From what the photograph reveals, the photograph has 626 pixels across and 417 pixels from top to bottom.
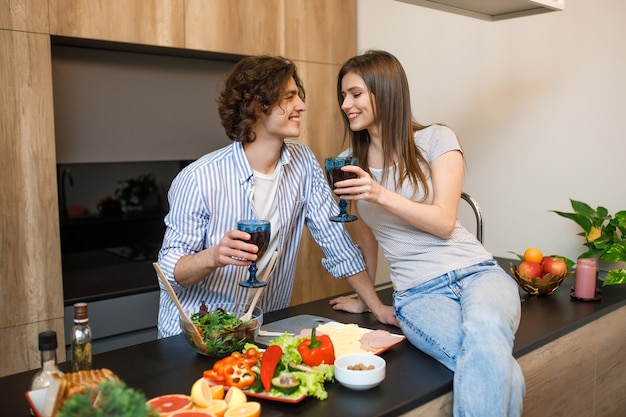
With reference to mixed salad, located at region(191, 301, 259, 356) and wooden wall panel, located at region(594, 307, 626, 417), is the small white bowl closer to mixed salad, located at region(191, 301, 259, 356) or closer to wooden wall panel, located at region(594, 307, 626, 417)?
mixed salad, located at region(191, 301, 259, 356)

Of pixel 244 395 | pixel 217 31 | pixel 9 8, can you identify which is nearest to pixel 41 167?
pixel 9 8

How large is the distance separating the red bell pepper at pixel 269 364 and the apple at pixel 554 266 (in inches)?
50.7

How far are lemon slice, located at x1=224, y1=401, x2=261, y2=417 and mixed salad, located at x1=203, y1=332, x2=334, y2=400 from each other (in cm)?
9

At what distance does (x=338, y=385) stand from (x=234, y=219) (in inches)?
30.9

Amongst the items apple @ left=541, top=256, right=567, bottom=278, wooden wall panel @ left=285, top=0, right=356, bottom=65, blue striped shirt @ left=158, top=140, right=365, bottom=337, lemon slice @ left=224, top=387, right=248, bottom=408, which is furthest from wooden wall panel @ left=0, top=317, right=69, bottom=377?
apple @ left=541, top=256, right=567, bottom=278

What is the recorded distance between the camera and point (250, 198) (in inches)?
83.1

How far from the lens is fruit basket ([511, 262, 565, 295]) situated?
234cm

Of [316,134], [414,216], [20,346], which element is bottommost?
[20,346]

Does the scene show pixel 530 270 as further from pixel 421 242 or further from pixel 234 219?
pixel 234 219

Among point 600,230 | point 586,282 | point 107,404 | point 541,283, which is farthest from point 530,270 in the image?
point 107,404

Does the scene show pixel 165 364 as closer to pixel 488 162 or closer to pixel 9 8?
pixel 9 8

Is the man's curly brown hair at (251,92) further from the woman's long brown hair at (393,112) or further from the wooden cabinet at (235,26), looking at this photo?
the wooden cabinet at (235,26)

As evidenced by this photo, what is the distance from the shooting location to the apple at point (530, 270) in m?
2.36

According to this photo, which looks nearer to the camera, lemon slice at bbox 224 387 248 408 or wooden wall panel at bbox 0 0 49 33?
lemon slice at bbox 224 387 248 408
